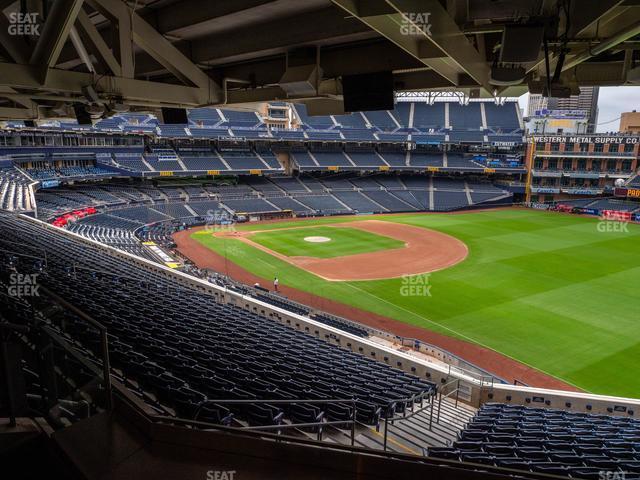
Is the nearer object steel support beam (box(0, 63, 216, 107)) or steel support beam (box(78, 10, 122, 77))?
steel support beam (box(0, 63, 216, 107))

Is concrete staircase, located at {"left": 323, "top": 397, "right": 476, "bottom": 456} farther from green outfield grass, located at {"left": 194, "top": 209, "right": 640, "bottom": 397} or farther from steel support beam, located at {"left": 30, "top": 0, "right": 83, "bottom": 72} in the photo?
green outfield grass, located at {"left": 194, "top": 209, "right": 640, "bottom": 397}

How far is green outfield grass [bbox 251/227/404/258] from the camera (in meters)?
35.2

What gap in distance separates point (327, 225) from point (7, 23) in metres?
42.5

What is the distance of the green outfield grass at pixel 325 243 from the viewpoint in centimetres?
3525

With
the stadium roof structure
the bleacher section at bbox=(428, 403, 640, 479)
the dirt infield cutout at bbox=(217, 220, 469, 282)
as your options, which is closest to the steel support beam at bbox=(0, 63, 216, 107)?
the stadium roof structure

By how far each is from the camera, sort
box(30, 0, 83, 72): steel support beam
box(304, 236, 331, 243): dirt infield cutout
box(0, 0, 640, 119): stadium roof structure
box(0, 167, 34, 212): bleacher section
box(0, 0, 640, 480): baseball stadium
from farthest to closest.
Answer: box(304, 236, 331, 243): dirt infield cutout, box(0, 167, 34, 212): bleacher section, box(30, 0, 83, 72): steel support beam, box(0, 0, 640, 119): stadium roof structure, box(0, 0, 640, 480): baseball stadium

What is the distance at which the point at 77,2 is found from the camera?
4.37 meters

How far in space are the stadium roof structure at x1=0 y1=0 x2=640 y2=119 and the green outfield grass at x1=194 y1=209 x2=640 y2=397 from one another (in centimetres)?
1435

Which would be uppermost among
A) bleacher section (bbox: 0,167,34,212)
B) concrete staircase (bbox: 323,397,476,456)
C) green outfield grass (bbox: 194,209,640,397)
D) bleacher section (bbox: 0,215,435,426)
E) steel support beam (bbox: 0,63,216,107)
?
steel support beam (bbox: 0,63,216,107)

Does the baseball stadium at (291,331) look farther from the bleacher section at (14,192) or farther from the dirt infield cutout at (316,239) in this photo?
the dirt infield cutout at (316,239)

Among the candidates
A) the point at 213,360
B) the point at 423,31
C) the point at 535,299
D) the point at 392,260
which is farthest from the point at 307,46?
the point at 392,260

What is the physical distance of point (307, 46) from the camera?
21.5 feet

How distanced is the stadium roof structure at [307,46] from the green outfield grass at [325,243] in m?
26.9

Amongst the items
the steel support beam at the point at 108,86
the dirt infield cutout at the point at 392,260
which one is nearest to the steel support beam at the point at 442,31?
the steel support beam at the point at 108,86
